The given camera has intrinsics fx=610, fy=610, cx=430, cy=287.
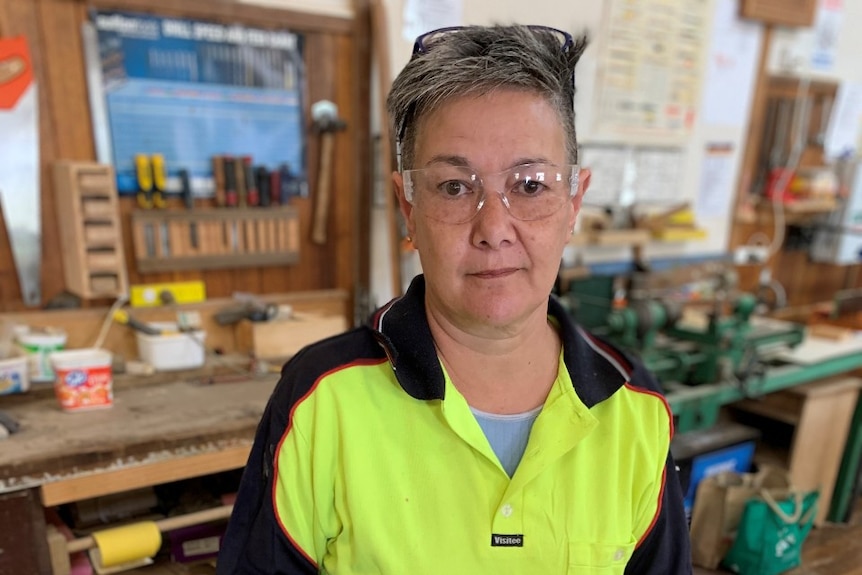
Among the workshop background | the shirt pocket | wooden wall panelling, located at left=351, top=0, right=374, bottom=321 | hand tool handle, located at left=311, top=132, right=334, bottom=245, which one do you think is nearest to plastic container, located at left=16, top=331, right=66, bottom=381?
the workshop background

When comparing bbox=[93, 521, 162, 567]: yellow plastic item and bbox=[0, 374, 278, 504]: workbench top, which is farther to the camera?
bbox=[93, 521, 162, 567]: yellow plastic item

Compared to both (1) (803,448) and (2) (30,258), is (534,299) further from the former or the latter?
(1) (803,448)

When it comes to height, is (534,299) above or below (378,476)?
above

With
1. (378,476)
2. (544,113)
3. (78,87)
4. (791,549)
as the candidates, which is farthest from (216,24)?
(791,549)

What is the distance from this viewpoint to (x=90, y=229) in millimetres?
1737

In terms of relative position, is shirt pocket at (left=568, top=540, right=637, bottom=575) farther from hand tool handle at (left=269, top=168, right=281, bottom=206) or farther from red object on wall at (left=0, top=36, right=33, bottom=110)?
red object on wall at (left=0, top=36, right=33, bottom=110)

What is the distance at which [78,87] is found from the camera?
176 cm

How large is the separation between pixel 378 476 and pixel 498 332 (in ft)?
0.93

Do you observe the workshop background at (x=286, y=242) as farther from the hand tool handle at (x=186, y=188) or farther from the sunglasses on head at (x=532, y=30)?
the sunglasses on head at (x=532, y=30)

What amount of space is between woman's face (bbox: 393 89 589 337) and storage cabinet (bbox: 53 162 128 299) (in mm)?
1226

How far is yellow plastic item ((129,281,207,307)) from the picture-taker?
1944 millimetres

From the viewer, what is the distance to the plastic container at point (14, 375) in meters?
1.55

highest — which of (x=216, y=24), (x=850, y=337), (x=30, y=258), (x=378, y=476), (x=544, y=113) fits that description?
(x=216, y=24)

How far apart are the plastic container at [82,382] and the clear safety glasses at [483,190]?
109 centimetres
